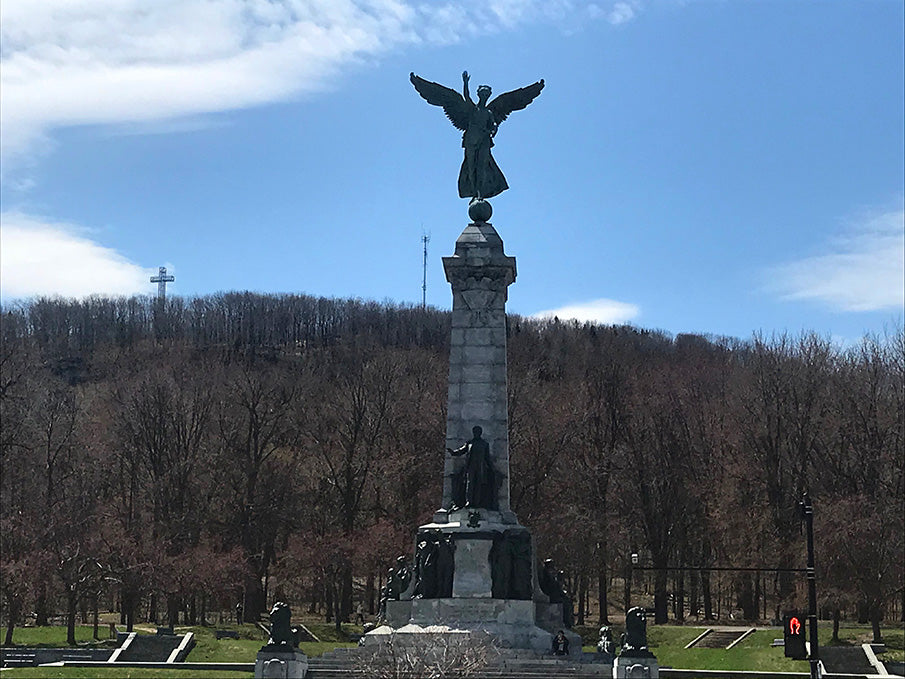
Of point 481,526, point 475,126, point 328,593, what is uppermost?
point 475,126

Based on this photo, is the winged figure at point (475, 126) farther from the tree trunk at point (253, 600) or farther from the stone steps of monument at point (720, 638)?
the tree trunk at point (253, 600)

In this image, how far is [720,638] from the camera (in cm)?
4512

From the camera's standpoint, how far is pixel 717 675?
32.2 metres

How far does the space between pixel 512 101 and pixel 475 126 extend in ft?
4.84

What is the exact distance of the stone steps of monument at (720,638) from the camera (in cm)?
4422

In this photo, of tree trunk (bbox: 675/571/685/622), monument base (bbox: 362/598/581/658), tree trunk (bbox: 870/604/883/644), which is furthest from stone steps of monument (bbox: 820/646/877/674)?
tree trunk (bbox: 675/571/685/622)

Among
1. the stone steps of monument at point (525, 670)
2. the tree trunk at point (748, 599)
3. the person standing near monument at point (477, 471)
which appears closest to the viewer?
the stone steps of monument at point (525, 670)

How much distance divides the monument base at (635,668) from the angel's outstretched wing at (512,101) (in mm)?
16755

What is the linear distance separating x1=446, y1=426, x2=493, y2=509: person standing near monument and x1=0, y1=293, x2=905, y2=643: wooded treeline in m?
18.0

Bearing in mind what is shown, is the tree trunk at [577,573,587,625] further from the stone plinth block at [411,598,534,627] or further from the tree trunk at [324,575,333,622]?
the stone plinth block at [411,598,534,627]

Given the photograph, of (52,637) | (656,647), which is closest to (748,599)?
(656,647)

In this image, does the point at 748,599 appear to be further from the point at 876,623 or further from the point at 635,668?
the point at 635,668

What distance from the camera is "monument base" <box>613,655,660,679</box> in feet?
85.8

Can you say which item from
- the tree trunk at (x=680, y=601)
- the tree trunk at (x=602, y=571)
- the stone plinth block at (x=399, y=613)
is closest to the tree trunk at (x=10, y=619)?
the stone plinth block at (x=399, y=613)
